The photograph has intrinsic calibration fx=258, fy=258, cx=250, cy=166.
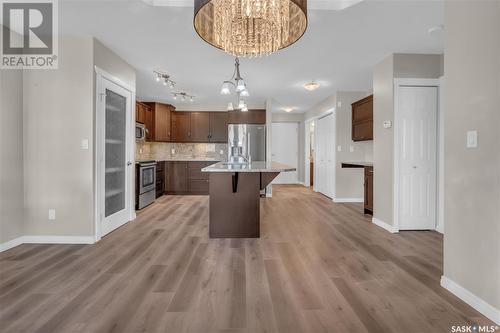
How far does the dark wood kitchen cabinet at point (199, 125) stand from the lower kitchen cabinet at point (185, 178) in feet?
2.61

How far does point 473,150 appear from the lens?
1823 mm

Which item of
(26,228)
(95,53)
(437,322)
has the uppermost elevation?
(95,53)

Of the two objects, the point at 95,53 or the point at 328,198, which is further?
the point at 328,198

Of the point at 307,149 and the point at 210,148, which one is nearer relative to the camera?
the point at 210,148

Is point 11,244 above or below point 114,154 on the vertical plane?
below

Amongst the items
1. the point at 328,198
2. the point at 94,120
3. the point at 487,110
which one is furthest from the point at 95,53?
the point at 328,198

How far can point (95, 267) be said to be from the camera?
2.41 meters

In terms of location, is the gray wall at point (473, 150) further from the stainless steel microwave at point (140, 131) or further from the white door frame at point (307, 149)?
the white door frame at point (307, 149)

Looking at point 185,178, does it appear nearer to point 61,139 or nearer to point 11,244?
point 61,139

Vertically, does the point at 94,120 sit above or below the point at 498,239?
above

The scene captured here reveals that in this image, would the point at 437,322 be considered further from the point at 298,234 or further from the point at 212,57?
the point at 212,57

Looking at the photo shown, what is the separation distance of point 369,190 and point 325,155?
2248 mm

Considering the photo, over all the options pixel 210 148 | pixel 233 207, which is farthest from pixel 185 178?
pixel 233 207

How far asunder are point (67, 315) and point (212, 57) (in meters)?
3.24
